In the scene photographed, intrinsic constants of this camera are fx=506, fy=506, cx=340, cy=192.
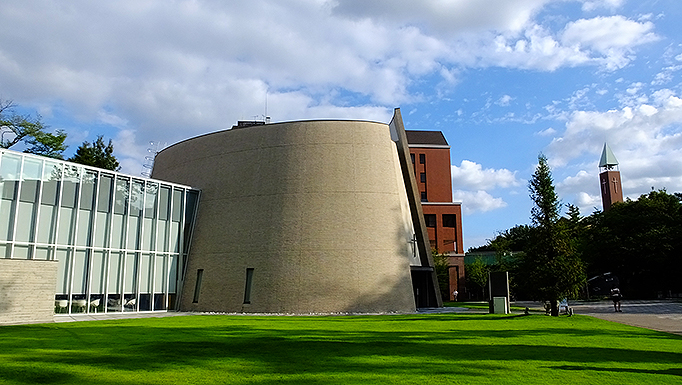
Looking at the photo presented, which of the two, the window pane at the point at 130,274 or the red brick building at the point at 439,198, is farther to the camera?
the red brick building at the point at 439,198

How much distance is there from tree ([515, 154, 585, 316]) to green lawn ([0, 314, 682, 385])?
9724 mm

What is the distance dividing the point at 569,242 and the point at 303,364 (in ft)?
71.6

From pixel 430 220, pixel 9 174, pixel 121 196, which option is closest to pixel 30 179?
pixel 9 174

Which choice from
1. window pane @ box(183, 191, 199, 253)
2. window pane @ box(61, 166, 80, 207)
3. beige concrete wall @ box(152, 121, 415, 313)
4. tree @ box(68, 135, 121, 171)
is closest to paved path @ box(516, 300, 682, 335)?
beige concrete wall @ box(152, 121, 415, 313)

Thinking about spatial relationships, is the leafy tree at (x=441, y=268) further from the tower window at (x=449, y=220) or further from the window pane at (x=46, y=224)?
the window pane at (x=46, y=224)

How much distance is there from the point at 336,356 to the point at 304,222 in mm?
18959

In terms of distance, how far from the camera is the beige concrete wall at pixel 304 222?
28672 millimetres

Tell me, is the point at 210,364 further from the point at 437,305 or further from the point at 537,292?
the point at 437,305

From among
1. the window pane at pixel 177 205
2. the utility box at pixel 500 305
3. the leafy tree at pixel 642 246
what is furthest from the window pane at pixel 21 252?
the leafy tree at pixel 642 246

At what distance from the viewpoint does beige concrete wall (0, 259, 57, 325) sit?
68.3ft

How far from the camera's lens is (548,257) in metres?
27.2

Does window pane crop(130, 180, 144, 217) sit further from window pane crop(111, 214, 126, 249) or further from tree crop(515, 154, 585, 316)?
tree crop(515, 154, 585, 316)

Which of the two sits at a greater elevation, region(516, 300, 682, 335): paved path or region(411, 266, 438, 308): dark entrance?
region(411, 266, 438, 308): dark entrance

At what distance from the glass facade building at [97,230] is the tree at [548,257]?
68.7 ft
